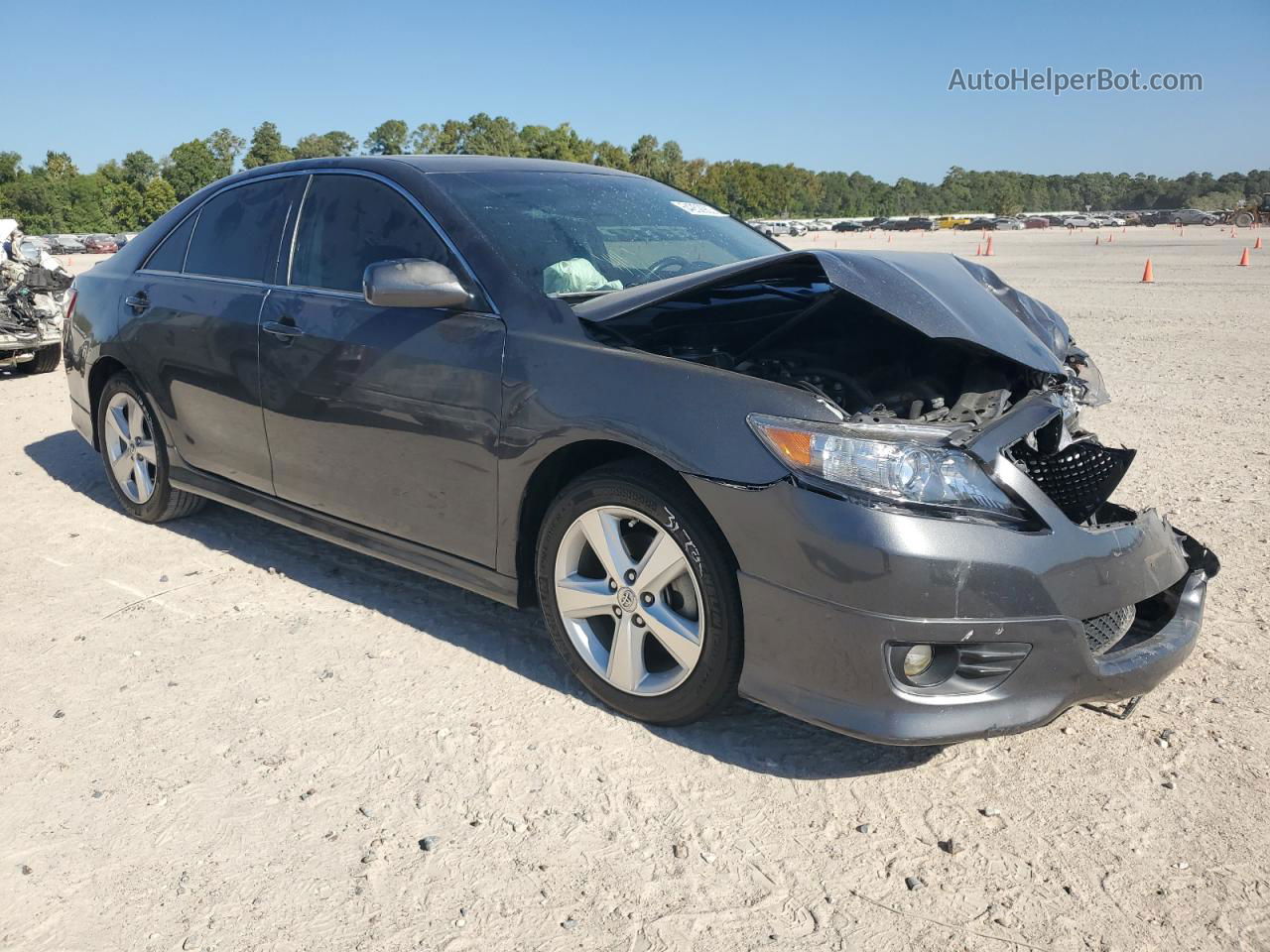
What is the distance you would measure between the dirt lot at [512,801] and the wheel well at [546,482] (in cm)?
37

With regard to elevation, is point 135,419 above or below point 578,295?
below

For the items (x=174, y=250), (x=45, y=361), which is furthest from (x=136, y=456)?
(x=45, y=361)

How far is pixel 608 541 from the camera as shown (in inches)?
118

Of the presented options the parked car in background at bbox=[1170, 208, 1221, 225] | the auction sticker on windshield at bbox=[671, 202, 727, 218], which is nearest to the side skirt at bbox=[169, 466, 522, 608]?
the auction sticker on windshield at bbox=[671, 202, 727, 218]

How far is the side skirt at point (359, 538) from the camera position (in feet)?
11.1

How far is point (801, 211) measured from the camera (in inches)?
5979

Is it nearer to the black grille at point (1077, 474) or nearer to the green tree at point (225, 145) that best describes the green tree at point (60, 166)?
the green tree at point (225, 145)

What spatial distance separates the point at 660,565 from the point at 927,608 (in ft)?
2.47

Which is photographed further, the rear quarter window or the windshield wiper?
the rear quarter window

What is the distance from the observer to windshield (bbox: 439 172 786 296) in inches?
135

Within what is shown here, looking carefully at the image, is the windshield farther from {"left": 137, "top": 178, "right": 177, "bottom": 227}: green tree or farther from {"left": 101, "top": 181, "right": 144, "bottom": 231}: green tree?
{"left": 101, "top": 181, "right": 144, "bottom": 231}: green tree

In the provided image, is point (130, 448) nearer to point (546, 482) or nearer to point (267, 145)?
point (546, 482)

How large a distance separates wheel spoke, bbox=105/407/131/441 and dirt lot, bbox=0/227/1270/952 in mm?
1053

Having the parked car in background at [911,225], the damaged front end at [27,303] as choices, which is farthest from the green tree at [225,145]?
the damaged front end at [27,303]
